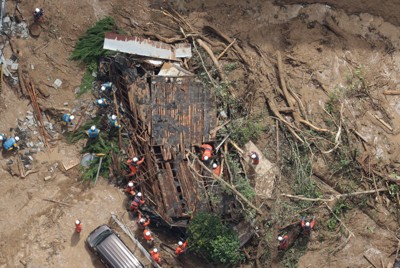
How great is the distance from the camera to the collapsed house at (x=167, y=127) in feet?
50.3

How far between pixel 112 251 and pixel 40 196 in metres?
2.69

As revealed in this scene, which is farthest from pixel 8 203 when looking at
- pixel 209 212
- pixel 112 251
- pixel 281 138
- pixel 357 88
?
pixel 357 88

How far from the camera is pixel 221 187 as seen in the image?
604 inches

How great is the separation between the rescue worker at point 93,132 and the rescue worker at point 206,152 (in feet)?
10.2

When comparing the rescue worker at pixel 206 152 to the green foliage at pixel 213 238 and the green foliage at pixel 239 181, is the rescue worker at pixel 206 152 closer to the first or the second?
the green foliage at pixel 239 181

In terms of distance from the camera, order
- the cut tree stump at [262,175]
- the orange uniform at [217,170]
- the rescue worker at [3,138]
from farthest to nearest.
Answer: the cut tree stump at [262,175], the orange uniform at [217,170], the rescue worker at [3,138]

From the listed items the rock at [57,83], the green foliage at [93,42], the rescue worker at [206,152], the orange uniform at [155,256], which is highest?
the green foliage at [93,42]

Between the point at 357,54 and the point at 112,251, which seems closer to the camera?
the point at 112,251

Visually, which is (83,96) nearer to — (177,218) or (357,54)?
(177,218)

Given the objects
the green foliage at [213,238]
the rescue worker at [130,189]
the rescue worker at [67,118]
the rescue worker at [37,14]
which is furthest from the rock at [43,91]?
the green foliage at [213,238]

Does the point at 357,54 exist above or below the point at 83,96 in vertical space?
above

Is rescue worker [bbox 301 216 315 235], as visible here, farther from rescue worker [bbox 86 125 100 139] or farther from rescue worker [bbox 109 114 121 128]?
rescue worker [bbox 86 125 100 139]

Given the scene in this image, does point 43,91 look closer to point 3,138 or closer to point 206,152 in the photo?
point 3,138

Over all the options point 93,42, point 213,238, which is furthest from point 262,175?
point 93,42
